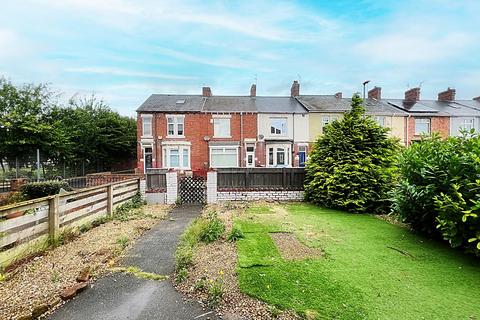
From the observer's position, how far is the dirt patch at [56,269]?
2.99 m

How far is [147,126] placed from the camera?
20859 mm

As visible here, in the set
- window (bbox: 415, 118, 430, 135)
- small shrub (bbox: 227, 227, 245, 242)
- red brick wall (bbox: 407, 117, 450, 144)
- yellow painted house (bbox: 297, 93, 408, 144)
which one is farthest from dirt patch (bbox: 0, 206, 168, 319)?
window (bbox: 415, 118, 430, 135)

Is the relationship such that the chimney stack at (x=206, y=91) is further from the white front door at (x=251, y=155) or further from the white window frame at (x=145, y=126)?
the white front door at (x=251, y=155)

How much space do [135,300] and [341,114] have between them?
72.0ft

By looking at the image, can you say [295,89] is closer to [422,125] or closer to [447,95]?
[422,125]

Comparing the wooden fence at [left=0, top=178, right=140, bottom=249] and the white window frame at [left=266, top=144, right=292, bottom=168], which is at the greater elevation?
the white window frame at [left=266, top=144, right=292, bottom=168]

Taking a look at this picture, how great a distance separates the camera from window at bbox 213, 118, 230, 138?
70.0 feet

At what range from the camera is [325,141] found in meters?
10.3

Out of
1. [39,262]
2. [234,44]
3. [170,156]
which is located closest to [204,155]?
[170,156]

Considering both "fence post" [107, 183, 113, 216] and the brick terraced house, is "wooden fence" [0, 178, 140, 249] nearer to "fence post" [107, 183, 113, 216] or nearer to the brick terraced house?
"fence post" [107, 183, 113, 216]

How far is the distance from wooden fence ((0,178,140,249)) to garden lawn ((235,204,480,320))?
371 centimetres

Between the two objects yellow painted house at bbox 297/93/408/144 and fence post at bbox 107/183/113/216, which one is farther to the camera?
yellow painted house at bbox 297/93/408/144

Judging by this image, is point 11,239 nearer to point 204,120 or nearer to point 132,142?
point 204,120

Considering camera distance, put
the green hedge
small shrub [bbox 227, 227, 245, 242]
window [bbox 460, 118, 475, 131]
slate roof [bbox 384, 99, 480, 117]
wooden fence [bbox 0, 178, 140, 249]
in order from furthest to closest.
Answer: window [bbox 460, 118, 475, 131]
slate roof [bbox 384, 99, 480, 117]
the green hedge
small shrub [bbox 227, 227, 245, 242]
wooden fence [bbox 0, 178, 140, 249]
